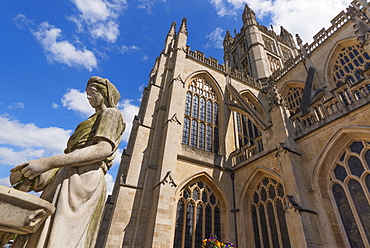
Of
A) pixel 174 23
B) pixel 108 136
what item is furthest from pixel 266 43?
pixel 108 136

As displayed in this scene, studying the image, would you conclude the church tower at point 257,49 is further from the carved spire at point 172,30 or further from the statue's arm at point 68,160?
the statue's arm at point 68,160

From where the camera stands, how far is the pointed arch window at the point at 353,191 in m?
5.96

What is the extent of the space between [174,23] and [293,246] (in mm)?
19745

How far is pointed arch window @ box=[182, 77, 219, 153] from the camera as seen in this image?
12.2 m

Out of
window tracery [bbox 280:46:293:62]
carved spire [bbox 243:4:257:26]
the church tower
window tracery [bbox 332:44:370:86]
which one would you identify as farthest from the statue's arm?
window tracery [bbox 280:46:293:62]

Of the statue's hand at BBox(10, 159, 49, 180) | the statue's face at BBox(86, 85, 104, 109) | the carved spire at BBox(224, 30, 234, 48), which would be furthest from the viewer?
the carved spire at BBox(224, 30, 234, 48)

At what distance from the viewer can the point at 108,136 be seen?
6.63 feet

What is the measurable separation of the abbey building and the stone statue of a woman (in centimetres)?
540

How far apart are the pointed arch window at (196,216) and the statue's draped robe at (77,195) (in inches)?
300

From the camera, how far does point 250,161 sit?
985 cm

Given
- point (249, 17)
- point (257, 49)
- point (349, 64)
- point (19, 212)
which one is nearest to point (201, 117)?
point (349, 64)

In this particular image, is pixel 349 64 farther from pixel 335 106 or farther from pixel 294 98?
pixel 335 106

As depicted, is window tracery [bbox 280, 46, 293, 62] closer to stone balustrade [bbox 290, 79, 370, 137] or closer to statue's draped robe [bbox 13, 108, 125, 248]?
stone balustrade [bbox 290, 79, 370, 137]

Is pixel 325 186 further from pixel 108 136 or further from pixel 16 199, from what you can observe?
pixel 16 199
